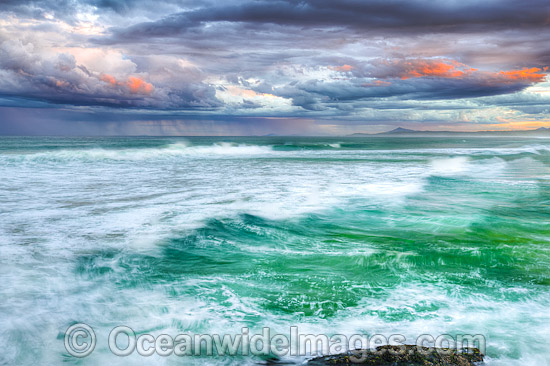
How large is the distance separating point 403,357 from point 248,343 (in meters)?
1.53

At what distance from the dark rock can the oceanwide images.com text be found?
17 cm

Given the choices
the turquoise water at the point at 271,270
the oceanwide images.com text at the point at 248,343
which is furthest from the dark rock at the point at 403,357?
the turquoise water at the point at 271,270

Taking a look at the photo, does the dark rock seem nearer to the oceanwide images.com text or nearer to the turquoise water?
the oceanwide images.com text

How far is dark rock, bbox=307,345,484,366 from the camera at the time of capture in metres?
3.33

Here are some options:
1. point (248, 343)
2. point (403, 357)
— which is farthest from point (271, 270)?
point (403, 357)

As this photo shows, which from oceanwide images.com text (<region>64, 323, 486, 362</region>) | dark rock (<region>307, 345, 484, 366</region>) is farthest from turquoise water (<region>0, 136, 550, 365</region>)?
dark rock (<region>307, 345, 484, 366</region>)

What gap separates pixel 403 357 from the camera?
11.1ft

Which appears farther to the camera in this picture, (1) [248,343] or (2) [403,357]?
(1) [248,343]

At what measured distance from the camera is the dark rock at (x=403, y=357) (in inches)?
131

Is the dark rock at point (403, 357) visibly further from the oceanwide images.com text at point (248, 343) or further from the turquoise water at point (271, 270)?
the turquoise water at point (271, 270)

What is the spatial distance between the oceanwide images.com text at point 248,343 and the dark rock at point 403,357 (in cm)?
17

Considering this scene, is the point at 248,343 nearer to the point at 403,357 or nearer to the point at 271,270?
the point at 403,357

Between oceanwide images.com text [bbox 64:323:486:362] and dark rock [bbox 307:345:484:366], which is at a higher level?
dark rock [bbox 307:345:484:366]

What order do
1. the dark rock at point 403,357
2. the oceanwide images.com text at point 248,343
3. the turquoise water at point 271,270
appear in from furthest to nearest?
the turquoise water at point 271,270 → the oceanwide images.com text at point 248,343 → the dark rock at point 403,357
